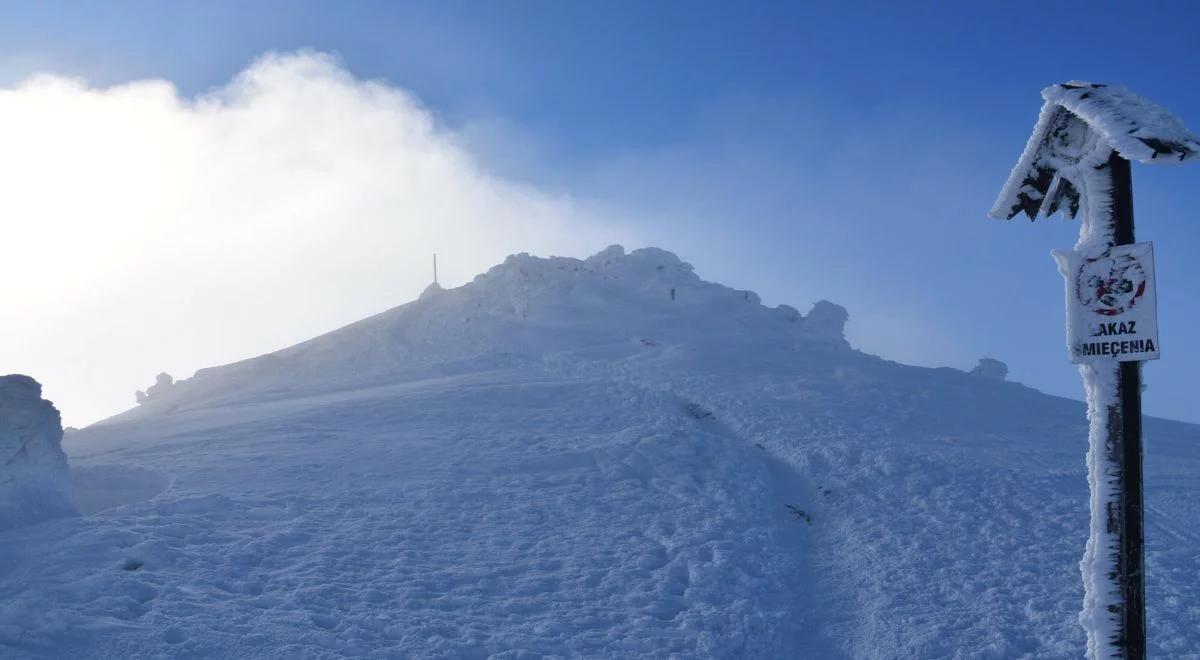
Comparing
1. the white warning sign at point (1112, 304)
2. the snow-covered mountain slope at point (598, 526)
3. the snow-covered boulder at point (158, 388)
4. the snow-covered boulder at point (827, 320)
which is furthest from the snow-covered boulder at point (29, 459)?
the snow-covered boulder at point (827, 320)

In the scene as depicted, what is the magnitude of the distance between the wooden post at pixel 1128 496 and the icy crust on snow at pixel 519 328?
2202 cm

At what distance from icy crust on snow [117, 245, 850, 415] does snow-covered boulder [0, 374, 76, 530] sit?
1363 centimetres

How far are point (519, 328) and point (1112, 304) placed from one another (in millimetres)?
27126

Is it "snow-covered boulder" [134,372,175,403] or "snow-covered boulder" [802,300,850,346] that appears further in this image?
"snow-covered boulder" [802,300,850,346]

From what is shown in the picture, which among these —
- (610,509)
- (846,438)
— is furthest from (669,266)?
(610,509)

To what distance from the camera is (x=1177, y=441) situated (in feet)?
70.8

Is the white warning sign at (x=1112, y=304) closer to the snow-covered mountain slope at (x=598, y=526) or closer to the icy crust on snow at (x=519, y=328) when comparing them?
the snow-covered mountain slope at (x=598, y=526)

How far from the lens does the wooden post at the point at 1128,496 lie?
5.97 m

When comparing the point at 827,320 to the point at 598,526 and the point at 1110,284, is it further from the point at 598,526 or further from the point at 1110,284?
the point at 1110,284

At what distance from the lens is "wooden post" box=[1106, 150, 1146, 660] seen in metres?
5.97

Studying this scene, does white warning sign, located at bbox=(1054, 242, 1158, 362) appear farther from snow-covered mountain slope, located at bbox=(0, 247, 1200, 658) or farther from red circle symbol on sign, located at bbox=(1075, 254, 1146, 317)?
snow-covered mountain slope, located at bbox=(0, 247, 1200, 658)

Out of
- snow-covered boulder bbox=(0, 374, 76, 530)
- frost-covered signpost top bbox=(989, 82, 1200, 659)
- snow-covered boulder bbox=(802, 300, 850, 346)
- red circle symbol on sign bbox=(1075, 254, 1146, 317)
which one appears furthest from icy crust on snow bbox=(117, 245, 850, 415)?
red circle symbol on sign bbox=(1075, 254, 1146, 317)

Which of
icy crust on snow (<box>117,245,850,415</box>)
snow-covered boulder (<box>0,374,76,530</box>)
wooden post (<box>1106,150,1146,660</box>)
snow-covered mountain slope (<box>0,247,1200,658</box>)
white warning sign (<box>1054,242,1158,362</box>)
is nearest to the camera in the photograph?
white warning sign (<box>1054,242,1158,362</box>)

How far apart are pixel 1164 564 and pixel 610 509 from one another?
8199mm
